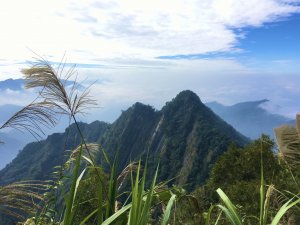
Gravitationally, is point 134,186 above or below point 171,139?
above

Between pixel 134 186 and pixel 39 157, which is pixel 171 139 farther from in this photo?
pixel 134 186

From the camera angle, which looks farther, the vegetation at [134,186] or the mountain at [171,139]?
the mountain at [171,139]

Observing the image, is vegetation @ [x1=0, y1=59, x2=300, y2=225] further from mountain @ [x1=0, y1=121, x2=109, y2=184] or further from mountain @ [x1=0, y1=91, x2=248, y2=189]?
mountain @ [x1=0, y1=121, x2=109, y2=184]

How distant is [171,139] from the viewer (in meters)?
110

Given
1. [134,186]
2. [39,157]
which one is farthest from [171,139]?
[134,186]

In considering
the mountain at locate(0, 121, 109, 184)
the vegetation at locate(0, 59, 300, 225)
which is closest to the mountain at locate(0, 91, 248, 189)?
the mountain at locate(0, 121, 109, 184)

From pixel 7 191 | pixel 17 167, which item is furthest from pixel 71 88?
pixel 17 167

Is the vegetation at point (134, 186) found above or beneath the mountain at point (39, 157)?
above

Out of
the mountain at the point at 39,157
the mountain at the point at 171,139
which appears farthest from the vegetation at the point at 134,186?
the mountain at the point at 39,157

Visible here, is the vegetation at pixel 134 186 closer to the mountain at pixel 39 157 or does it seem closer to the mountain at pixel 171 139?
the mountain at pixel 171 139

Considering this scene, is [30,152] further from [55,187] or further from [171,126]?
[55,187]

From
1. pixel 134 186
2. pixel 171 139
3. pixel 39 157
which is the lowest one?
pixel 39 157

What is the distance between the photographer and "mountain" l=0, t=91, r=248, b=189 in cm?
8700

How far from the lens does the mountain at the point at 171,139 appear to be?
3425 inches
